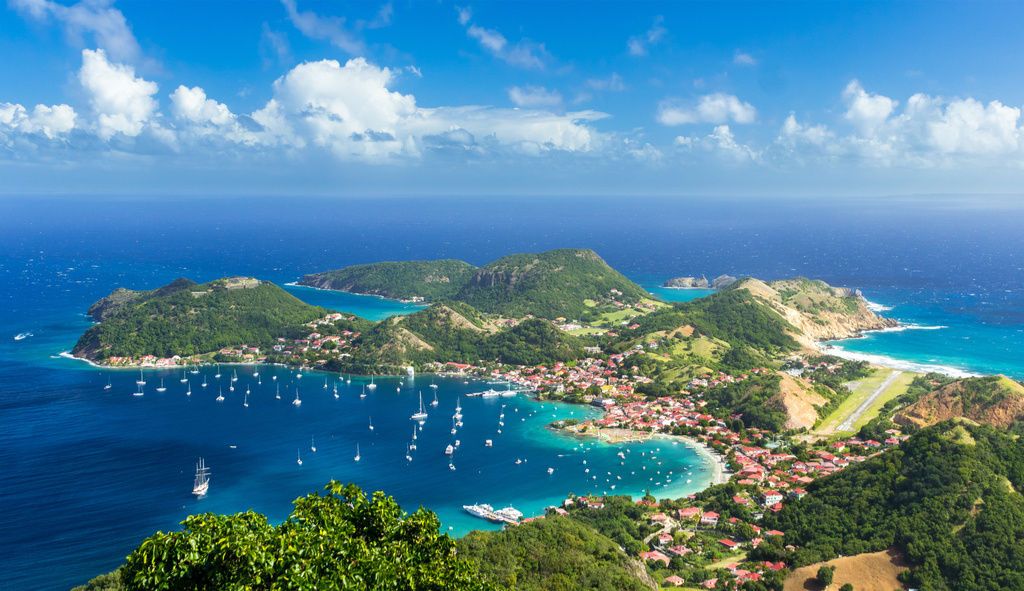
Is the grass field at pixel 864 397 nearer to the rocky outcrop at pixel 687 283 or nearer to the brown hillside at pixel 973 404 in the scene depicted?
the brown hillside at pixel 973 404

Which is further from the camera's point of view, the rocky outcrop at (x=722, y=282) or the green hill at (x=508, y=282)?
the rocky outcrop at (x=722, y=282)

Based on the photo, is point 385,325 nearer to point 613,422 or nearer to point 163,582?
point 613,422

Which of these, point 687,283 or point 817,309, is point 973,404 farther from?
point 687,283

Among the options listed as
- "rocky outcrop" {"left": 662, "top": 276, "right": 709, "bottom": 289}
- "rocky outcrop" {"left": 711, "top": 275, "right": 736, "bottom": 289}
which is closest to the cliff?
"rocky outcrop" {"left": 711, "top": 275, "right": 736, "bottom": 289}

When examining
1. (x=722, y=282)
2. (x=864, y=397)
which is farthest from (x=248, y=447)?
(x=722, y=282)

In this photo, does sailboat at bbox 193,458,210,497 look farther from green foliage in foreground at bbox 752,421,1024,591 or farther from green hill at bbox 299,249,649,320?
green hill at bbox 299,249,649,320

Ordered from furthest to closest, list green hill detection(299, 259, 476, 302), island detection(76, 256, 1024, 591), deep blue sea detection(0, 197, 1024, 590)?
1. green hill detection(299, 259, 476, 302)
2. deep blue sea detection(0, 197, 1024, 590)
3. island detection(76, 256, 1024, 591)

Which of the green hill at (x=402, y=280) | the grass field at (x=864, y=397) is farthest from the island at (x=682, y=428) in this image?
the green hill at (x=402, y=280)
